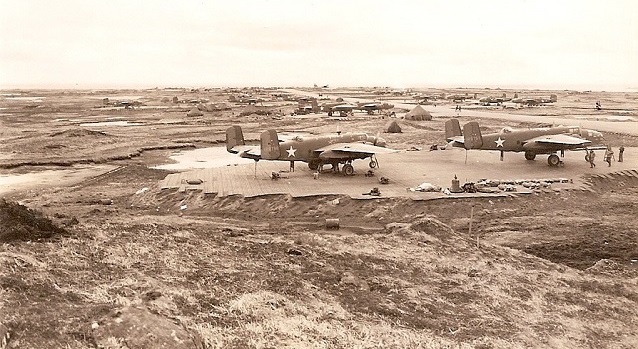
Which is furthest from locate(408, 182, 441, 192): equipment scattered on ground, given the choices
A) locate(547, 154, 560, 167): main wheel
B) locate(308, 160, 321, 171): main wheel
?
locate(547, 154, 560, 167): main wheel

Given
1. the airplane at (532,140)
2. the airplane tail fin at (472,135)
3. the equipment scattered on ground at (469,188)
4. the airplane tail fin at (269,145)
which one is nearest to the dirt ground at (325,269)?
the equipment scattered on ground at (469,188)

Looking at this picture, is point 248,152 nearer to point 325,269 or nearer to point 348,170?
point 348,170

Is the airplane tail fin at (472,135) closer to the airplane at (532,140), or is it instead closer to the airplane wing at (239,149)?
the airplane at (532,140)

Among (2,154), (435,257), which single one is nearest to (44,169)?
(2,154)

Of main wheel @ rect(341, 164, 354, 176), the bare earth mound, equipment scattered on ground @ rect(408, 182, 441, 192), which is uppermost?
the bare earth mound

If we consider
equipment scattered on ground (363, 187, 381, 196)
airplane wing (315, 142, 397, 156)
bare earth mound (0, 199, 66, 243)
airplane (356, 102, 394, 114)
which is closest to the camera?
bare earth mound (0, 199, 66, 243)

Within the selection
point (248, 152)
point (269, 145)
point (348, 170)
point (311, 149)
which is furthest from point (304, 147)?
point (248, 152)

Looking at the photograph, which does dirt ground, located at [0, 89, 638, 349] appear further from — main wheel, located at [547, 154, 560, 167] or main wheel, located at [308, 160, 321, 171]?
main wheel, located at [308, 160, 321, 171]

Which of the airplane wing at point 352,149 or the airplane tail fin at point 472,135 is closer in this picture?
the airplane wing at point 352,149
